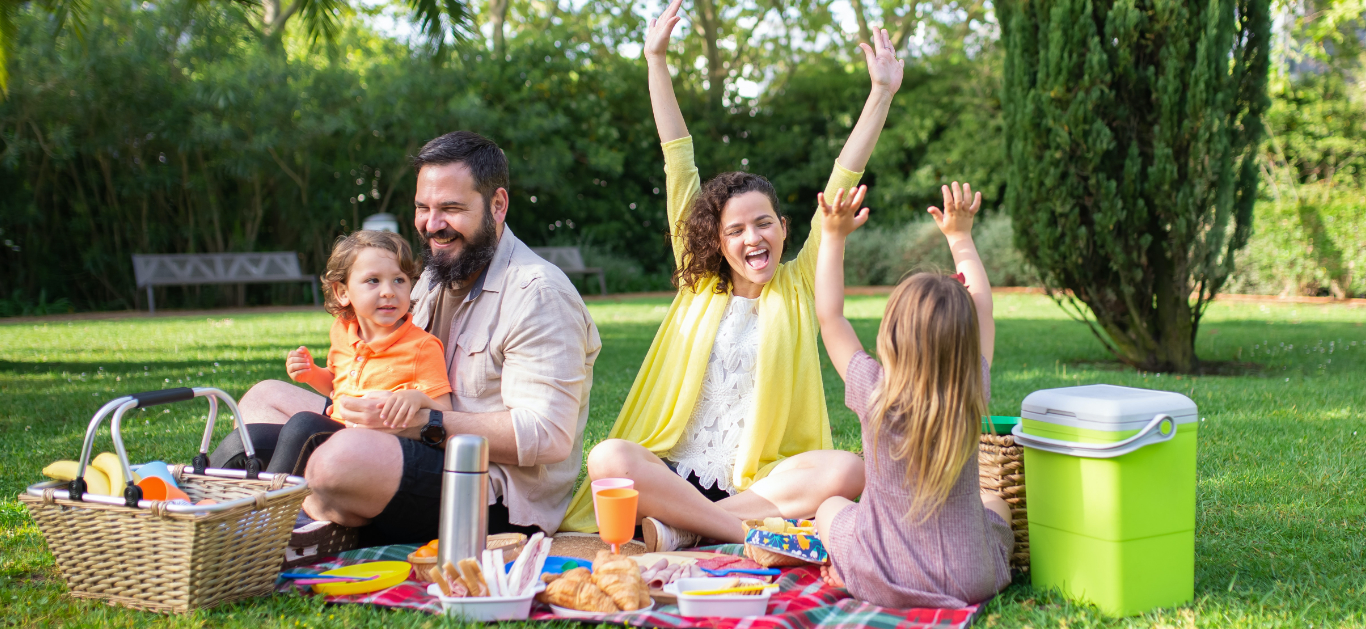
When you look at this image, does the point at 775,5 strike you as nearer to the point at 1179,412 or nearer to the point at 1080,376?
the point at 1080,376

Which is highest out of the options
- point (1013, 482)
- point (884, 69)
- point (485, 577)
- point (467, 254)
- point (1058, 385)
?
point (884, 69)

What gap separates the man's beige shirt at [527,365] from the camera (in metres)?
2.89

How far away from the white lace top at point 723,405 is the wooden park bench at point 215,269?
12.7 m

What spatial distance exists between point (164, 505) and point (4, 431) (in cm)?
376

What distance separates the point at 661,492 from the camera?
9.88 feet

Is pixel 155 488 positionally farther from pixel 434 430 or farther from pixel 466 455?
pixel 466 455

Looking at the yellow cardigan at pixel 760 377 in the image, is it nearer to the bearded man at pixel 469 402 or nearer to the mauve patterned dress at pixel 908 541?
the bearded man at pixel 469 402

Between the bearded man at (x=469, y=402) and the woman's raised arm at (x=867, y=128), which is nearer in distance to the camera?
the bearded man at (x=469, y=402)

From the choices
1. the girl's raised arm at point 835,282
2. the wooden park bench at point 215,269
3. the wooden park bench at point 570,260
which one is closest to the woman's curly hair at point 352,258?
the girl's raised arm at point 835,282

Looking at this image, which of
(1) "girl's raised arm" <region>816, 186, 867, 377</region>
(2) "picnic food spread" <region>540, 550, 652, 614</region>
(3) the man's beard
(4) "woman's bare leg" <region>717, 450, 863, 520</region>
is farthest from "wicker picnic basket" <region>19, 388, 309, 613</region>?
(1) "girl's raised arm" <region>816, 186, 867, 377</region>

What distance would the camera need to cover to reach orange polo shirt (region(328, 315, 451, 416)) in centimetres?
292

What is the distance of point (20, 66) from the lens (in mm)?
11805

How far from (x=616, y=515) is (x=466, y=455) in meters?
0.47

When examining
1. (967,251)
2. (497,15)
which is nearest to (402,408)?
(967,251)
